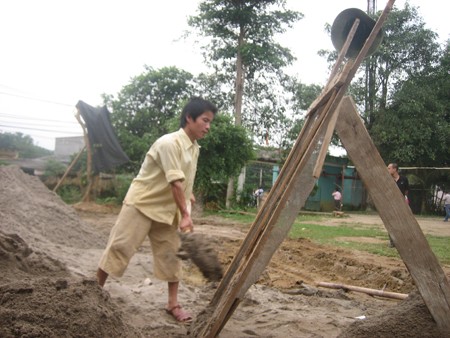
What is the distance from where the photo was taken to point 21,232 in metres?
6.00

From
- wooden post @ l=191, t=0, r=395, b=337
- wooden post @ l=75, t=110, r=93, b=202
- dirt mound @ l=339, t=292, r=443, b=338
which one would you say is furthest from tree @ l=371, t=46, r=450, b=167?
wooden post @ l=191, t=0, r=395, b=337

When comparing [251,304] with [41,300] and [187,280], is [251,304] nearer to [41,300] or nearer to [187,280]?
[187,280]

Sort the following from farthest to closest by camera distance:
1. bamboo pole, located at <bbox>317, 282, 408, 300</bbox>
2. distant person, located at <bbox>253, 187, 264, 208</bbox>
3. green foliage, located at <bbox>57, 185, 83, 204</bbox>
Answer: distant person, located at <bbox>253, 187, 264, 208</bbox> → green foliage, located at <bbox>57, 185, 83, 204</bbox> → bamboo pole, located at <bbox>317, 282, 408, 300</bbox>

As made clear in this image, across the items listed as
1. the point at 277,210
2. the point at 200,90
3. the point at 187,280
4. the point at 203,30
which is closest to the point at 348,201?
the point at 200,90

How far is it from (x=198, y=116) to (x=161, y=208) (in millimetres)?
758

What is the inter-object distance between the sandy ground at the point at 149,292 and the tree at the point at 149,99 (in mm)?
13140

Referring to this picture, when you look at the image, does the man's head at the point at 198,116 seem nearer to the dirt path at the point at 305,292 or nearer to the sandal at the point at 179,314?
the dirt path at the point at 305,292

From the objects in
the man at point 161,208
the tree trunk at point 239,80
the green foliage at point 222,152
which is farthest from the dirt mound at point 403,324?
the tree trunk at point 239,80

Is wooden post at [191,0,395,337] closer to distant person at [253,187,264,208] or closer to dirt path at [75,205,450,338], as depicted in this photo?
dirt path at [75,205,450,338]

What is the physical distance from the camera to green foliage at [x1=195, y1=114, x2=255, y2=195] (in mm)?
14547

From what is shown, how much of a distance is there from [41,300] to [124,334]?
46 cm

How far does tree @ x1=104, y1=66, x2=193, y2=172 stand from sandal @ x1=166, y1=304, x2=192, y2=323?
1827 centimetres

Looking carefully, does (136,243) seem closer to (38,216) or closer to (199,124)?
(199,124)

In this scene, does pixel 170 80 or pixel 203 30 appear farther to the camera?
pixel 170 80
